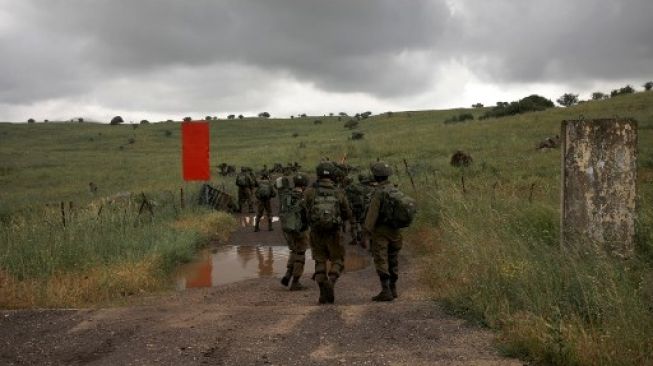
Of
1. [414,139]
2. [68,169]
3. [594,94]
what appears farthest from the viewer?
[594,94]

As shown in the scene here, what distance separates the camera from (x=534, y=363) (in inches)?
199

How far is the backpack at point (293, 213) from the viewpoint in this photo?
31.8 feet

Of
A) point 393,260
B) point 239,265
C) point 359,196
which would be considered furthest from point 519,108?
point 393,260

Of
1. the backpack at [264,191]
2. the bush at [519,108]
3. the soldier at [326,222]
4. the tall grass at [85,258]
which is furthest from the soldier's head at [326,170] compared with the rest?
the bush at [519,108]

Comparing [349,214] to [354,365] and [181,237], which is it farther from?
[181,237]

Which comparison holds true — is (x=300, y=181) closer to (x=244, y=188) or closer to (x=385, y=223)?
(x=385, y=223)

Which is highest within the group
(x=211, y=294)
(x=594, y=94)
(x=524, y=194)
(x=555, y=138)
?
(x=594, y=94)

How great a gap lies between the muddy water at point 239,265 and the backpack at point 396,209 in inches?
141

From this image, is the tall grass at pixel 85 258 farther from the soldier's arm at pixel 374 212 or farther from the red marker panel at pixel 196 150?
the soldier's arm at pixel 374 212

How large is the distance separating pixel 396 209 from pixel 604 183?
2607 millimetres

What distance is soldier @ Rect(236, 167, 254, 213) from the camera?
2009cm

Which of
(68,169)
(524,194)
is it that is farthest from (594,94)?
(524,194)

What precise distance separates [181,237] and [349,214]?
19.7 ft

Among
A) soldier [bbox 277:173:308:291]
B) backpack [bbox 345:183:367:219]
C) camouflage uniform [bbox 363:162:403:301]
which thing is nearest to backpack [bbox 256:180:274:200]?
backpack [bbox 345:183:367:219]
